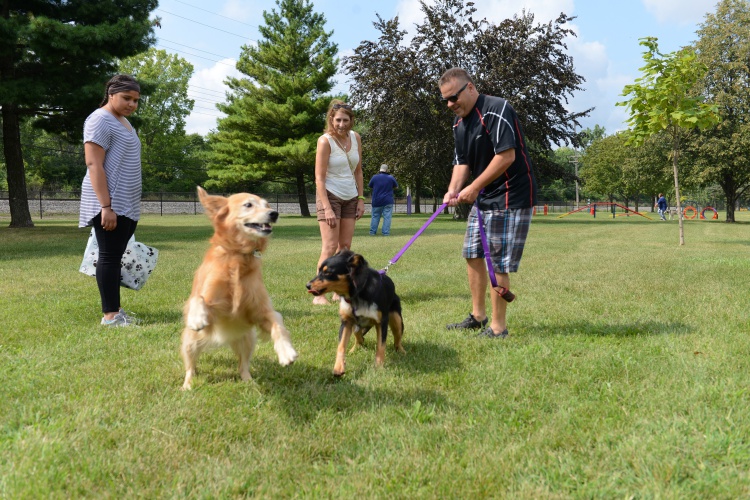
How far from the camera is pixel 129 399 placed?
129 inches

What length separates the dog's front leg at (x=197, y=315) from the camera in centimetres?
305

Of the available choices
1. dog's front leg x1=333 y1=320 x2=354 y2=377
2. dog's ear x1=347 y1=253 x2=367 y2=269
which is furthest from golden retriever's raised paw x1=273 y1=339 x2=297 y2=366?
dog's ear x1=347 y1=253 x2=367 y2=269

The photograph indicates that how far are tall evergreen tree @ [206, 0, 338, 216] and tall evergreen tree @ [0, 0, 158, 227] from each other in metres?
17.3

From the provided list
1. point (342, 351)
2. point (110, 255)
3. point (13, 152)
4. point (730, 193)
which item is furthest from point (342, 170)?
point (730, 193)

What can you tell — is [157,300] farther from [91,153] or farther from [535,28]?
[535,28]

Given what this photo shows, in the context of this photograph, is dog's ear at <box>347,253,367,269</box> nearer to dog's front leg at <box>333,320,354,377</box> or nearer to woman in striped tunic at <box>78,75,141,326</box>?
dog's front leg at <box>333,320,354,377</box>

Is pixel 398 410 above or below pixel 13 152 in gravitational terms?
below

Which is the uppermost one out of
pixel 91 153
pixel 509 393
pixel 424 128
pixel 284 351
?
pixel 424 128

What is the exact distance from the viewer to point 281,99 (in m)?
36.7

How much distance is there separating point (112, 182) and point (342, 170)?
2.45 m

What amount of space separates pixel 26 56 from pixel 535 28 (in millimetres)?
25924

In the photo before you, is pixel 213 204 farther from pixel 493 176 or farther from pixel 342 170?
pixel 342 170

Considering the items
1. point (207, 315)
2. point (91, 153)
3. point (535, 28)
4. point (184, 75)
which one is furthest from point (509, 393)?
point (184, 75)

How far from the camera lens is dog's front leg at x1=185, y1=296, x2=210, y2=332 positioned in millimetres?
3055
